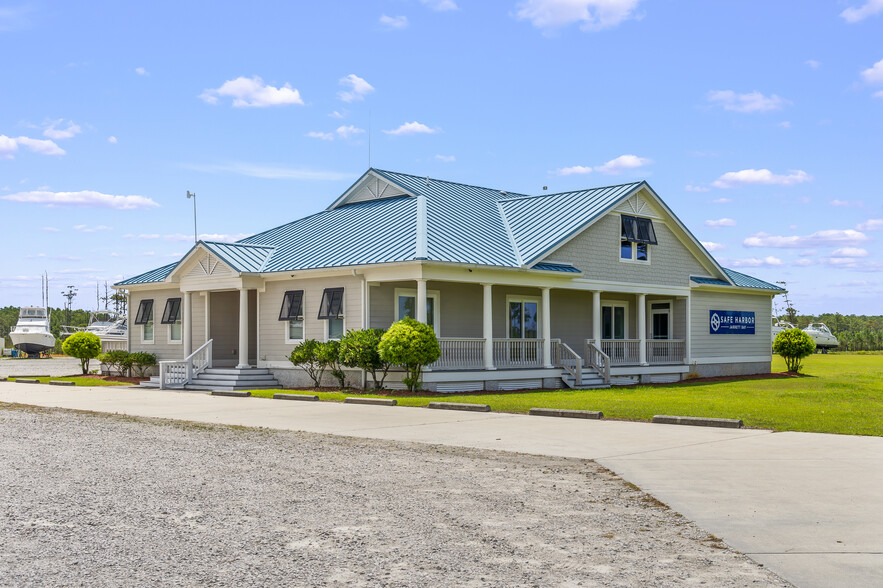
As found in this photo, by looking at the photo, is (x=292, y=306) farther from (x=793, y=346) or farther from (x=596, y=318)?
(x=793, y=346)

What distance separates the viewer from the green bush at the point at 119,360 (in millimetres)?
31586

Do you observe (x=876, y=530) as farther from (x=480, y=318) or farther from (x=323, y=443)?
(x=480, y=318)

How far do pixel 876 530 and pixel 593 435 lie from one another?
6551 mm

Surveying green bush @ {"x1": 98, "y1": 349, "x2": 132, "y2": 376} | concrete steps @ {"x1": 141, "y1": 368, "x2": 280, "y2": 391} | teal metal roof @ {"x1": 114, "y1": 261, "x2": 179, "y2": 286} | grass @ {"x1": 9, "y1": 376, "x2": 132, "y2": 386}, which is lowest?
grass @ {"x1": 9, "y1": 376, "x2": 132, "y2": 386}

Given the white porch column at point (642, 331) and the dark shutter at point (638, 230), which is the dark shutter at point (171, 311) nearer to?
the dark shutter at point (638, 230)

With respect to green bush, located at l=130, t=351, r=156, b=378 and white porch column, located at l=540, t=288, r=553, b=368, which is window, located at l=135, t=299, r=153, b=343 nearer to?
green bush, located at l=130, t=351, r=156, b=378

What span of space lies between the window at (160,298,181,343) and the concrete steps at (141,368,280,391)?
4425 millimetres

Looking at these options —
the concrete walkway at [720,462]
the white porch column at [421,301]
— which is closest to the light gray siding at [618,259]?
the white porch column at [421,301]

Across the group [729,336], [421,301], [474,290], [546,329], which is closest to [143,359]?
[474,290]

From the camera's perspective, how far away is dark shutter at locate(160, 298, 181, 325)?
31109mm

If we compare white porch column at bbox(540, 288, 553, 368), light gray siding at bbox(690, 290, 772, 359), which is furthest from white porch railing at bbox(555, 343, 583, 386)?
light gray siding at bbox(690, 290, 772, 359)

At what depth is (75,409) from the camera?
1872 cm

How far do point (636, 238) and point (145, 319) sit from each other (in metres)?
17.8

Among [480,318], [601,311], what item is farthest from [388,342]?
[601,311]
